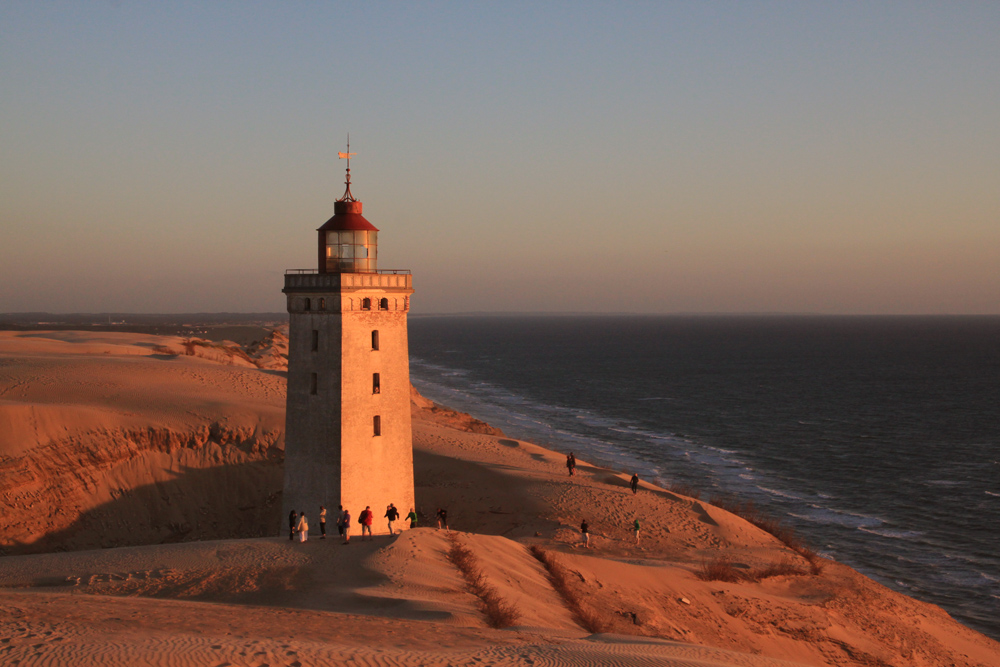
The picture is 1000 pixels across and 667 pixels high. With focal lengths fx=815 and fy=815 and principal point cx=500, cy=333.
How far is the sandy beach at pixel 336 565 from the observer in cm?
1384

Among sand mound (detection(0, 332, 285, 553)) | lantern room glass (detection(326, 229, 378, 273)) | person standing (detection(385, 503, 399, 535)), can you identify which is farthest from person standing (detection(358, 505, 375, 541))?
sand mound (detection(0, 332, 285, 553))

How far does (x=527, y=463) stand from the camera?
4003 cm

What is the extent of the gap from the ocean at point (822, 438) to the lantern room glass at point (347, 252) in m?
22.6

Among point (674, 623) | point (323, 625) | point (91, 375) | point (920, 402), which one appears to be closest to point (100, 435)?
point (91, 375)

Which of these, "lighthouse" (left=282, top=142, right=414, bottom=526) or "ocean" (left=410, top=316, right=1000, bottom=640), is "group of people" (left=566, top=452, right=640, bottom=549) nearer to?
"lighthouse" (left=282, top=142, right=414, bottom=526)

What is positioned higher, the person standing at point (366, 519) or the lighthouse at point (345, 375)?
the lighthouse at point (345, 375)

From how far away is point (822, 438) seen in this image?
6231 cm

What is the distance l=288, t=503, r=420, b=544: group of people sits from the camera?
2130 centimetres

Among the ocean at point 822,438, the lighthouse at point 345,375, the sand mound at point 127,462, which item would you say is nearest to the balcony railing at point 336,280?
the lighthouse at point 345,375

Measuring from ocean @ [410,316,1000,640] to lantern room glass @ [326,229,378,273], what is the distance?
22.6m

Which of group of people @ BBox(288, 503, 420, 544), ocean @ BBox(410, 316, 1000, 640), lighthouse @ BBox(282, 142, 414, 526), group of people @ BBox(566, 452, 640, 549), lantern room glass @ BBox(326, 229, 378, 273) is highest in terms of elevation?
lantern room glass @ BBox(326, 229, 378, 273)

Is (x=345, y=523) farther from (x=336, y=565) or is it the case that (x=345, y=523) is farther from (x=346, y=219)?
(x=346, y=219)

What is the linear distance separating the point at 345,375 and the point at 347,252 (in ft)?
11.7

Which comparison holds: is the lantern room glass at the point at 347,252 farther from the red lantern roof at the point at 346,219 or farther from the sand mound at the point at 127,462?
the sand mound at the point at 127,462
